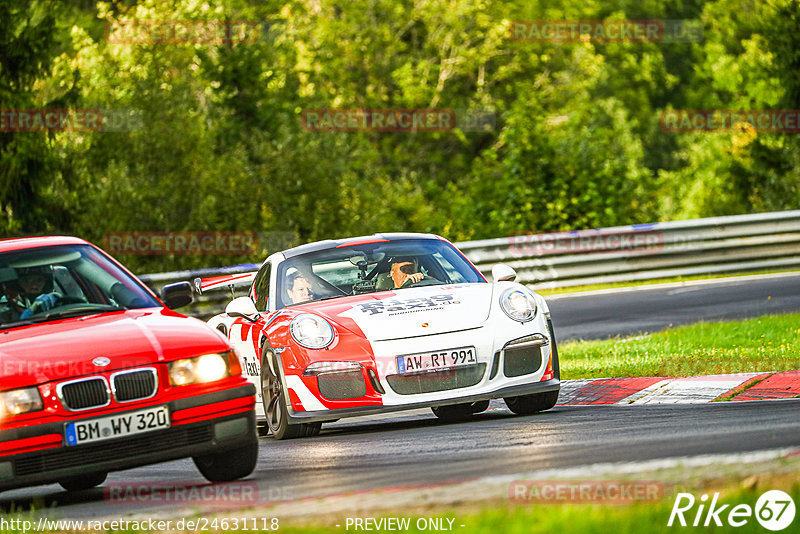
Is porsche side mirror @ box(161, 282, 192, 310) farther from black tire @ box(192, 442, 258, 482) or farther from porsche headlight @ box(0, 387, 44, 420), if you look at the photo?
porsche headlight @ box(0, 387, 44, 420)

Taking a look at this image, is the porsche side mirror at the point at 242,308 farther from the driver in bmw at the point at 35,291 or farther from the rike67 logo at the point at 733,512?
the rike67 logo at the point at 733,512

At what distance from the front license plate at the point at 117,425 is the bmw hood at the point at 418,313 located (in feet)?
8.36

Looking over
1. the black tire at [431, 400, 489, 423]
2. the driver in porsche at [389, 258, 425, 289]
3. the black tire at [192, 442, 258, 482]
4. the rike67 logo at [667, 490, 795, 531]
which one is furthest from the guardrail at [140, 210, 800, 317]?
the rike67 logo at [667, 490, 795, 531]

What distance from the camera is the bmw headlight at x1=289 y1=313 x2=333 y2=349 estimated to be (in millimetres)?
9383

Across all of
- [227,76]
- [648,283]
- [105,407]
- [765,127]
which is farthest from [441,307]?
[227,76]

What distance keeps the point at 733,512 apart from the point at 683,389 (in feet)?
17.1

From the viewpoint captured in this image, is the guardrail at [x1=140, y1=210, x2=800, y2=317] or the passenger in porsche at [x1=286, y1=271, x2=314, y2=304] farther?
the guardrail at [x1=140, y1=210, x2=800, y2=317]

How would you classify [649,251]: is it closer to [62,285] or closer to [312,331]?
[312,331]

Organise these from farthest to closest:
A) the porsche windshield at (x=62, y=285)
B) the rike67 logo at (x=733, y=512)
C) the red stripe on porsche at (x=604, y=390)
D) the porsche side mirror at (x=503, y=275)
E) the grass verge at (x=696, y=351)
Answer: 1. the grass verge at (x=696, y=351)
2. the red stripe on porsche at (x=604, y=390)
3. the porsche side mirror at (x=503, y=275)
4. the porsche windshield at (x=62, y=285)
5. the rike67 logo at (x=733, y=512)

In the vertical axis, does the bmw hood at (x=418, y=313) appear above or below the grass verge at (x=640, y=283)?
above

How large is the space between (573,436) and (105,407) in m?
2.87

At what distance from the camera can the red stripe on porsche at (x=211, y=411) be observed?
7.02 m

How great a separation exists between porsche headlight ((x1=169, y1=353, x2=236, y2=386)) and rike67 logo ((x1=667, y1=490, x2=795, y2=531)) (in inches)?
112

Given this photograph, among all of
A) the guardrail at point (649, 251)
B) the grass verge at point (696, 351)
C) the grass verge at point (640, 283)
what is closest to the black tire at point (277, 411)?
the grass verge at point (696, 351)
